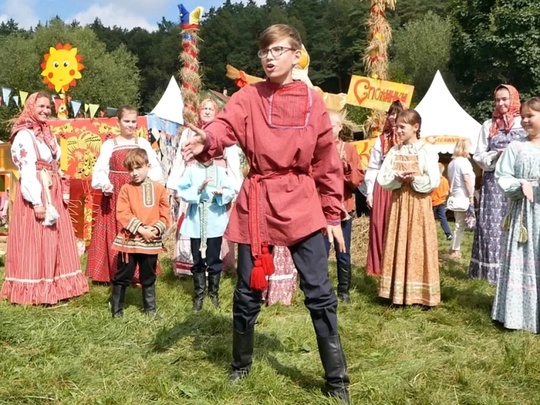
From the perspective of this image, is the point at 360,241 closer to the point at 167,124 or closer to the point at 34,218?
the point at 34,218

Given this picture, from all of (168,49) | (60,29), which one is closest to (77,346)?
(60,29)

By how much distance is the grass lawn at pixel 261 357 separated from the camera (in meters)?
2.97

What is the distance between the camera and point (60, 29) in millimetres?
47500

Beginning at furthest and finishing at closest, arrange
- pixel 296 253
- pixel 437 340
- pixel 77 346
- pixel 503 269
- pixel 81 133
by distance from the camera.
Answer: pixel 81 133 → pixel 503 269 → pixel 437 340 → pixel 77 346 → pixel 296 253

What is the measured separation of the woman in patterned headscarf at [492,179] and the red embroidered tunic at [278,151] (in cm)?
312

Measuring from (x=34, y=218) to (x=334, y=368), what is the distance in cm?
305

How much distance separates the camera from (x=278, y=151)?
286 centimetres

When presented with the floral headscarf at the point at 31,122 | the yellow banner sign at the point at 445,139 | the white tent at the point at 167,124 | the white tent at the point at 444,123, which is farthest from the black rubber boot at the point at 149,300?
the yellow banner sign at the point at 445,139

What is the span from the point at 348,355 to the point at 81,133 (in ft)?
22.1

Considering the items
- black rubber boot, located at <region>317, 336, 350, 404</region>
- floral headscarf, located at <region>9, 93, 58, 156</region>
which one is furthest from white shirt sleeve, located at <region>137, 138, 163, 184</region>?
black rubber boot, located at <region>317, 336, 350, 404</region>

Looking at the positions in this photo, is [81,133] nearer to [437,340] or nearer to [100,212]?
[100,212]

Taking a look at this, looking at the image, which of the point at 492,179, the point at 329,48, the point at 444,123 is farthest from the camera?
the point at 329,48

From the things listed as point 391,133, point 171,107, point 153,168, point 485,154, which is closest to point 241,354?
point 153,168

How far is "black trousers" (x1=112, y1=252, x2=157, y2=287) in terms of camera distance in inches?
170
